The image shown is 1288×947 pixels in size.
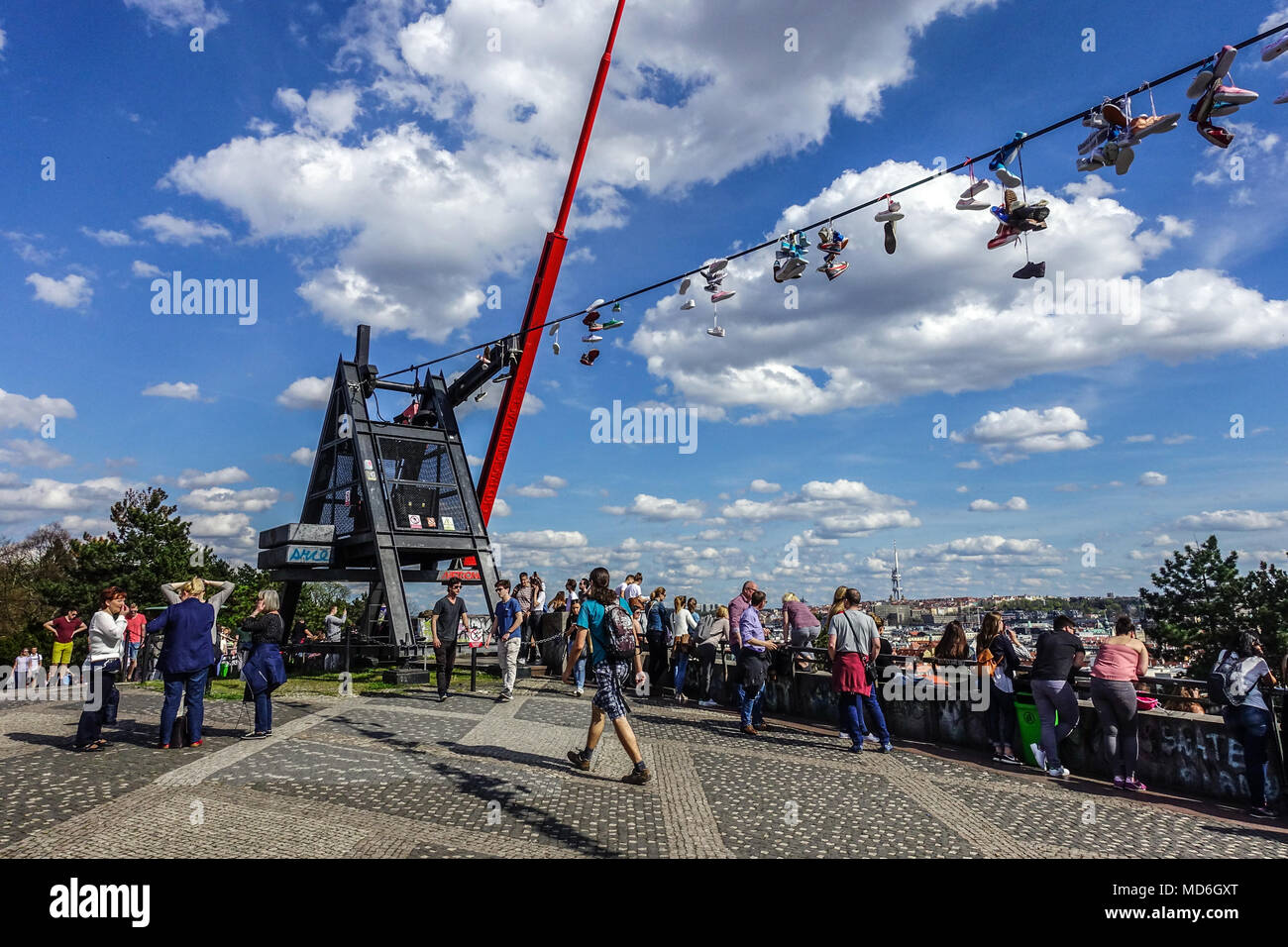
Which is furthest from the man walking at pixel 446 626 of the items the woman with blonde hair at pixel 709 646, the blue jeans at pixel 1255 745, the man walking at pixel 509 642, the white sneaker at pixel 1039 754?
the blue jeans at pixel 1255 745

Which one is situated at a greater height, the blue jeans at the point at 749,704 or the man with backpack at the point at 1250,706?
the man with backpack at the point at 1250,706

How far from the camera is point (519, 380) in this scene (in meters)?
18.3

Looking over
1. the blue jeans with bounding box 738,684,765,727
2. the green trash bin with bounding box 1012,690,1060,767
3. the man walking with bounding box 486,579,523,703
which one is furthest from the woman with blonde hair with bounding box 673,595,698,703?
the green trash bin with bounding box 1012,690,1060,767

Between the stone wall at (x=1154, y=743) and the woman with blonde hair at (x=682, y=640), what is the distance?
3.83 m

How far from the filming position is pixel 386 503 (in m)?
15.5

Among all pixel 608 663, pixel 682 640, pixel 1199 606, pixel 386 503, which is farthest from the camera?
pixel 1199 606

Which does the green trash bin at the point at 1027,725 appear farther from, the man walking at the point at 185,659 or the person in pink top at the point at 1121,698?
the man walking at the point at 185,659

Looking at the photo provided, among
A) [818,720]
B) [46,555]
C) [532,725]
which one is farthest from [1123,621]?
[46,555]

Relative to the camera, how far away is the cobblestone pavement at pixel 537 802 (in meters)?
4.93

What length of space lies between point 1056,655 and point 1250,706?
1.55 m

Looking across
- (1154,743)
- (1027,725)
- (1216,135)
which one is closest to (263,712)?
(1027,725)

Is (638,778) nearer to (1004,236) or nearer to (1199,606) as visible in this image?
(1004,236)
